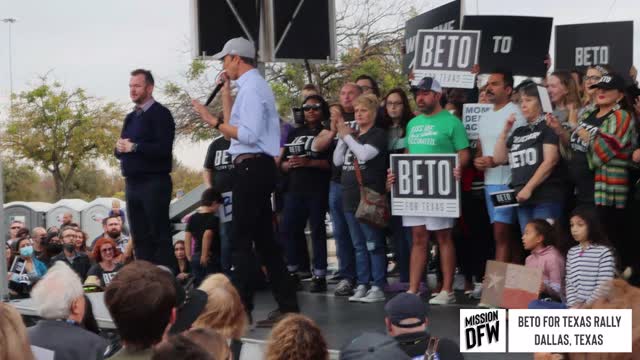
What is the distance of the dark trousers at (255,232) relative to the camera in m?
6.74

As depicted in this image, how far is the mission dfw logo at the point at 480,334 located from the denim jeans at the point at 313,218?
3.11m

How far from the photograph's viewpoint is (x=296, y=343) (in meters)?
Result: 3.96

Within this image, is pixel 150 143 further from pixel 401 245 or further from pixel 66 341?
pixel 66 341

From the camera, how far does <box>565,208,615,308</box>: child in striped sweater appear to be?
21.9 feet

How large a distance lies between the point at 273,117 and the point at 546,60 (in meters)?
3.31

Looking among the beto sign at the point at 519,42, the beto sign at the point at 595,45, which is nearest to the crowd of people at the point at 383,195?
the beto sign at the point at 519,42

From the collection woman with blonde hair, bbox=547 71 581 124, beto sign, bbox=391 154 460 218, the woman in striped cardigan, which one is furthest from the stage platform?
woman with blonde hair, bbox=547 71 581 124

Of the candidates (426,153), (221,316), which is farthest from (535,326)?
(426,153)

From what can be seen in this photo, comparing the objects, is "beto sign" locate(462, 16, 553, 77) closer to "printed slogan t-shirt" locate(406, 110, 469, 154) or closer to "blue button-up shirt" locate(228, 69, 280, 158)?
"printed slogan t-shirt" locate(406, 110, 469, 154)

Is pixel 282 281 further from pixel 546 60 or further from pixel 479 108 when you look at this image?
pixel 546 60

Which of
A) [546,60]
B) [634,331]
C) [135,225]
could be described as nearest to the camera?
[634,331]

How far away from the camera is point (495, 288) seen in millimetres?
7191

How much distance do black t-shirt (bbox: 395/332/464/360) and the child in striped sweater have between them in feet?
7.60

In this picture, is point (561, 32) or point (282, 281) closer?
point (282, 281)
